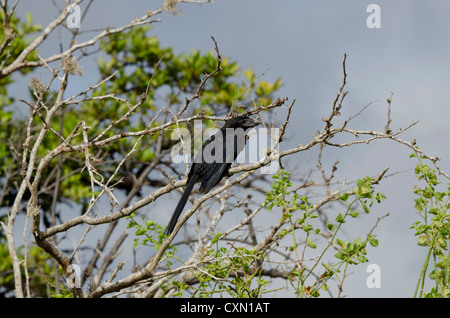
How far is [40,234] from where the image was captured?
4422 mm

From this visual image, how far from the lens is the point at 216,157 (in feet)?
16.7

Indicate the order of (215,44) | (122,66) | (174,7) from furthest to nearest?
(122,66), (174,7), (215,44)

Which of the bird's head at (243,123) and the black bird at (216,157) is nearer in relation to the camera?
the black bird at (216,157)

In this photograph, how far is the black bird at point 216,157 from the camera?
4.67 m

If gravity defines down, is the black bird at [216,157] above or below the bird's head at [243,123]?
below

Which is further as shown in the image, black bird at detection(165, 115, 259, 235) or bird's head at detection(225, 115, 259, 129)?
bird's head at detection(225, 115, 259, 129)

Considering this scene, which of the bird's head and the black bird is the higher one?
the bird's head

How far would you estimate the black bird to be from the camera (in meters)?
4.67

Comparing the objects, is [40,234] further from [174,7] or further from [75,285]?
[174,7]

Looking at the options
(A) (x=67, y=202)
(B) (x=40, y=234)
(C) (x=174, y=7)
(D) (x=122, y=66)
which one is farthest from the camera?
(D) (x=122, y=66)

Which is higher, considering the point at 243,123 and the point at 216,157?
the point at 243,123
